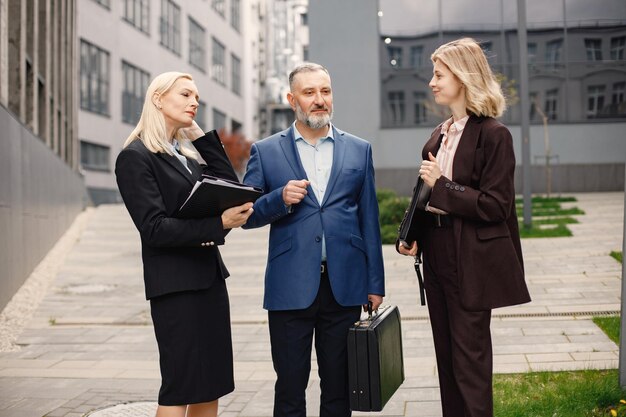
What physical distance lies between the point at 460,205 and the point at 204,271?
1.27 meters

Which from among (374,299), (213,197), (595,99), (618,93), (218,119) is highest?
(218,119)

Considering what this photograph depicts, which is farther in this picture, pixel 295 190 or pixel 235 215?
pixel 295 190

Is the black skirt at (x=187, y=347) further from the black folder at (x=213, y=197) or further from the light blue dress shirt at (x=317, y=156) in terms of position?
the light blue dress shirt at (x=317, y=156)

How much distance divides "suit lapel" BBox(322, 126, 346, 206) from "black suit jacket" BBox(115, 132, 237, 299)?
2.16 ft

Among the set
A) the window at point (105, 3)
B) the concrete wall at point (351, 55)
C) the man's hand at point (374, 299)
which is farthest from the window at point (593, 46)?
the man's hand at point (374, 299)

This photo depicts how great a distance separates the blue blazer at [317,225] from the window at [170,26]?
147 ft

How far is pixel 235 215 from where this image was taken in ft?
12.6

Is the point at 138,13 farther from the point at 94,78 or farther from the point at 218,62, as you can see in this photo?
the point at 218,62

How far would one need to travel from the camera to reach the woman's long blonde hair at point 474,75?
12.9 ft

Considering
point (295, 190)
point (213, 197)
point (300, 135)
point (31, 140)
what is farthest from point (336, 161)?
point (31, 140)

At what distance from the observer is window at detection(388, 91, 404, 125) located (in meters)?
28.4

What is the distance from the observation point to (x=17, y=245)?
38.4ft

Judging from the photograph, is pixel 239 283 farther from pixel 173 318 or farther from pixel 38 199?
pixel 173 318

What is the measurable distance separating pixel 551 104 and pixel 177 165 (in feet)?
85.6
